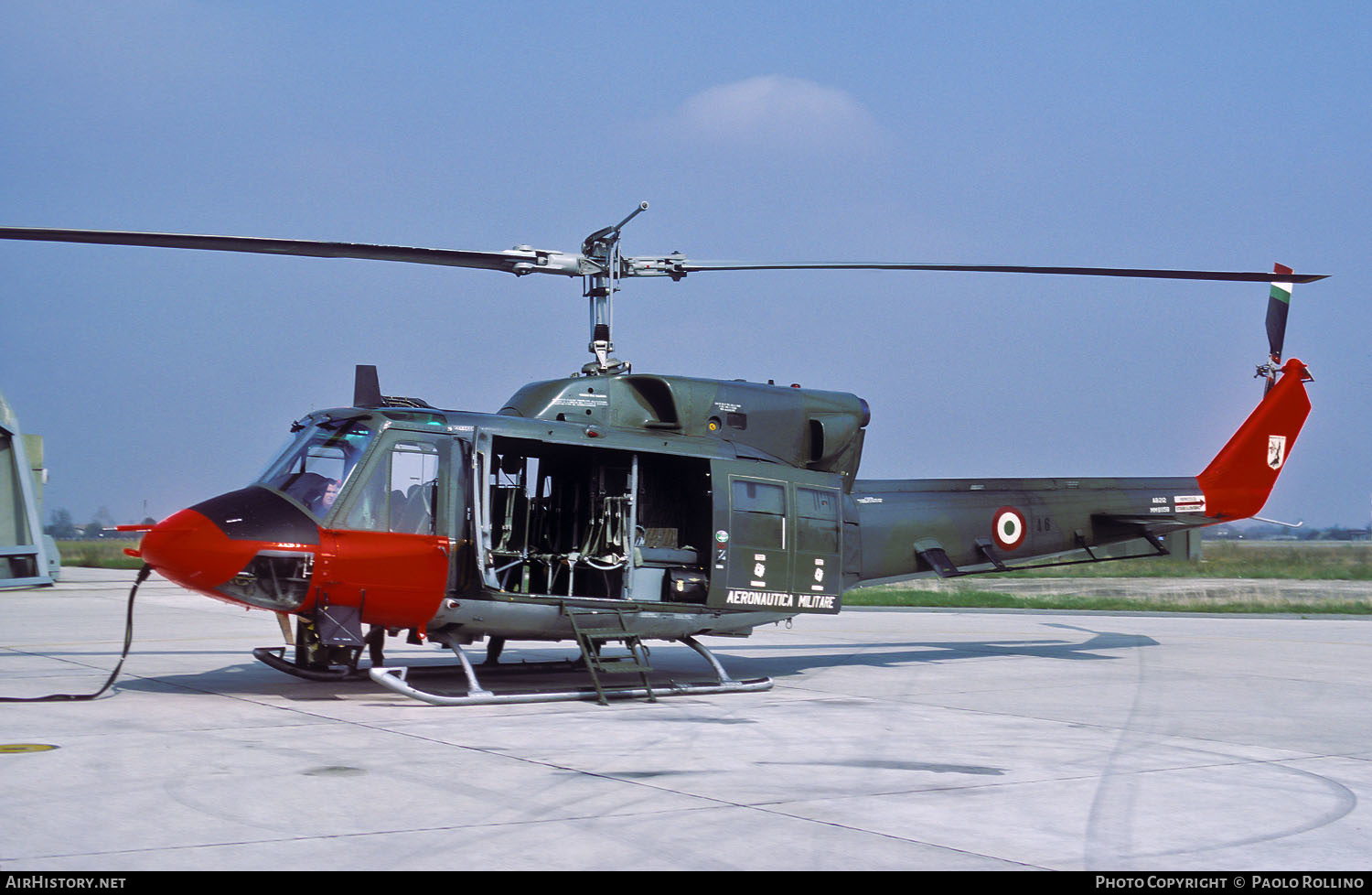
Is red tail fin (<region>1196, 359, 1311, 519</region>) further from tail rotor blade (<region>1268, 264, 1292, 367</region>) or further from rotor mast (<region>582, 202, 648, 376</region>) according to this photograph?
rotor mast (<region>582, 202, 648, 376</region>)

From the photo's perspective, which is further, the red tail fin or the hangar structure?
the hangar structure

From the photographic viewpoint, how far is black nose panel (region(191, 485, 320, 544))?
938cm

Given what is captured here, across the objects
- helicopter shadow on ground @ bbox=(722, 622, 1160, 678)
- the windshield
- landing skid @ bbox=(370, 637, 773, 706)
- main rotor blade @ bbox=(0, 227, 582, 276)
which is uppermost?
main rotor blade @ bbox=(0, 227, 582, 276)

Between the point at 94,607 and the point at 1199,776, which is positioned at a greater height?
the point at 1199,776

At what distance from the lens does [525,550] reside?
11.3 m

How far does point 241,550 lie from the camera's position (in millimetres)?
9281

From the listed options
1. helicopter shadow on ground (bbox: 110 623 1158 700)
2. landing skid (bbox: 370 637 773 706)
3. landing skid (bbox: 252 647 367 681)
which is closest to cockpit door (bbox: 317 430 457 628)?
landing skid (bbox: 370 637 773 706)

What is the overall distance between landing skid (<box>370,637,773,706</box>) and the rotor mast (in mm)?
2769

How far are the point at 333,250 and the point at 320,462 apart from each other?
5.67 ft

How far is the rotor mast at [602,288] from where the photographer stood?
10992 mm

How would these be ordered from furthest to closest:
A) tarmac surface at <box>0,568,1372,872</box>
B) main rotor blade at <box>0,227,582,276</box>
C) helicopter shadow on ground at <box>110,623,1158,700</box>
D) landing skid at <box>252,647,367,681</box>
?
helicopter shadow on ground at <box>110,623,1158,700</box> < landing skid at <box>252,647,367,681</box> < main rotor blade at <box>0,227,582,276</box> < tarmac surface at <box>0,568,1372,872</box>
